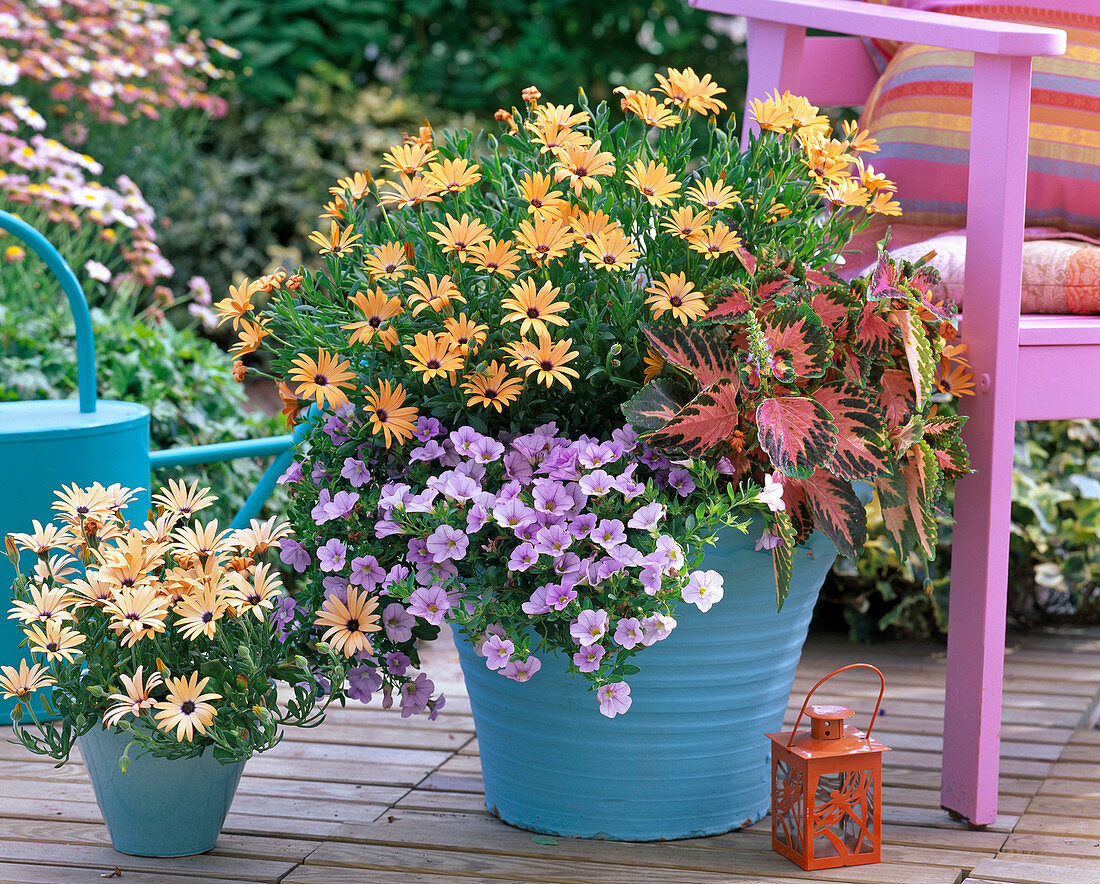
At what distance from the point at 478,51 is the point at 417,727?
3131 mm

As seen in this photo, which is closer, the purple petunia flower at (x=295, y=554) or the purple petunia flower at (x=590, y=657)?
the purple petunia flower at (x=590, y=657)

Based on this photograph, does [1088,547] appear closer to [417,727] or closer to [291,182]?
[417,727]

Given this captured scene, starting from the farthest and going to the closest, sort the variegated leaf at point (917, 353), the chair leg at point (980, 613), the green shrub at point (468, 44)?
1. the green shrub at point (468, 44)
2. the chair leg at point (980, 613)
3. the variegated leaf at point (917, 353)

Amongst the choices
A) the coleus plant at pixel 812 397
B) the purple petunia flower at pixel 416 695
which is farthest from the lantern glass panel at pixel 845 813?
the purple petunia flower at pixel 416 695

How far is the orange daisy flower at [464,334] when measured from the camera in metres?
1.25

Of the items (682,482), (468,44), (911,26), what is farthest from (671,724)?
(468,44)

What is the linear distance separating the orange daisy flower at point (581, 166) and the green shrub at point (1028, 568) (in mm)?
998

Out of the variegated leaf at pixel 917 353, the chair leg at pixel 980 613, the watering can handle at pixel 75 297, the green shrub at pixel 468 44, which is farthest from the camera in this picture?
the green shrub at pixel 468 44

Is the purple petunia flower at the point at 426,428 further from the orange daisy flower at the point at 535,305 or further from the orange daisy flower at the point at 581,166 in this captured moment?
the orange daisy flower at the point at 581,166

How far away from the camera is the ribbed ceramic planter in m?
1.31

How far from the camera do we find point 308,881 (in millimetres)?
1301

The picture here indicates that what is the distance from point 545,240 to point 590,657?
41cm

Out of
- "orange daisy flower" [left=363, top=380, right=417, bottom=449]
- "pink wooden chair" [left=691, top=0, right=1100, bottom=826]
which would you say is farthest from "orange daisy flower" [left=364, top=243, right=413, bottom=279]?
"pink wooden chair" [left=691, top=0, right=1100, bottom=826]

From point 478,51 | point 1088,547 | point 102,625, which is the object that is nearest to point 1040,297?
point 1088,547
